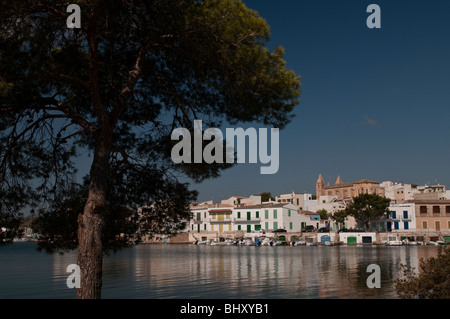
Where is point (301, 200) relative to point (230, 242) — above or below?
above

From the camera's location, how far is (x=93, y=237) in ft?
21.5

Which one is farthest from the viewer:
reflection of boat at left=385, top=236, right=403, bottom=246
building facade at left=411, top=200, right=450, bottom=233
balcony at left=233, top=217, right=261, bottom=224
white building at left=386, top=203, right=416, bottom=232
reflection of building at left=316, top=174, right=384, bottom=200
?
reflection of building at left=316, top=174, right=384, bottom=200

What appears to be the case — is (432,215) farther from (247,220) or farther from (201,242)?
(201,242)

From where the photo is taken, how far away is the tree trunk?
643cm

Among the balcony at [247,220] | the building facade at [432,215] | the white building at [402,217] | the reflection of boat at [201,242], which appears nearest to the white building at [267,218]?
the balcony at [247,220]

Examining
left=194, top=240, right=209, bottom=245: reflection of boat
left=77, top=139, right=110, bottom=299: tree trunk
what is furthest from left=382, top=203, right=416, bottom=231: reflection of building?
left=77, top=139, right=110, bottom=299: tree trunk

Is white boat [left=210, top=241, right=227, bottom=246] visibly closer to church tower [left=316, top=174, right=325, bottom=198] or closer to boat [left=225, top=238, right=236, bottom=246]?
boat [left=225, top=238, right=236, bottom=246]

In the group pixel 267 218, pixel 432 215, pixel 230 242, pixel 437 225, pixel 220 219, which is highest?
pixel 432 215

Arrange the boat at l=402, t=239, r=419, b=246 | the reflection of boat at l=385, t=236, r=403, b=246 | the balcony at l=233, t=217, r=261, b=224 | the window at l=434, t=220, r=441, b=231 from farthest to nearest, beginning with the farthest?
the balcony at l=233, t=217, r=261, b=224, the window at l=434, t=220, r=441, b=231, the boat at l=402, t=239, r=419, b=246, the reflection of boat at l=385, t=236, r=403, b=246

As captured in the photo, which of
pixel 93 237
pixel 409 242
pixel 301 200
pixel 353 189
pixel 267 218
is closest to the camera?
pixel 93 237

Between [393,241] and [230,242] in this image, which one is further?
[230,242]

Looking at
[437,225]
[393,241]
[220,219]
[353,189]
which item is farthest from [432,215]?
[353,189]

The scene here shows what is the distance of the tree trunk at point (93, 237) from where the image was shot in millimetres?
6434

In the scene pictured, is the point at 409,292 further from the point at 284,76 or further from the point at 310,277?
the point at 310,277
